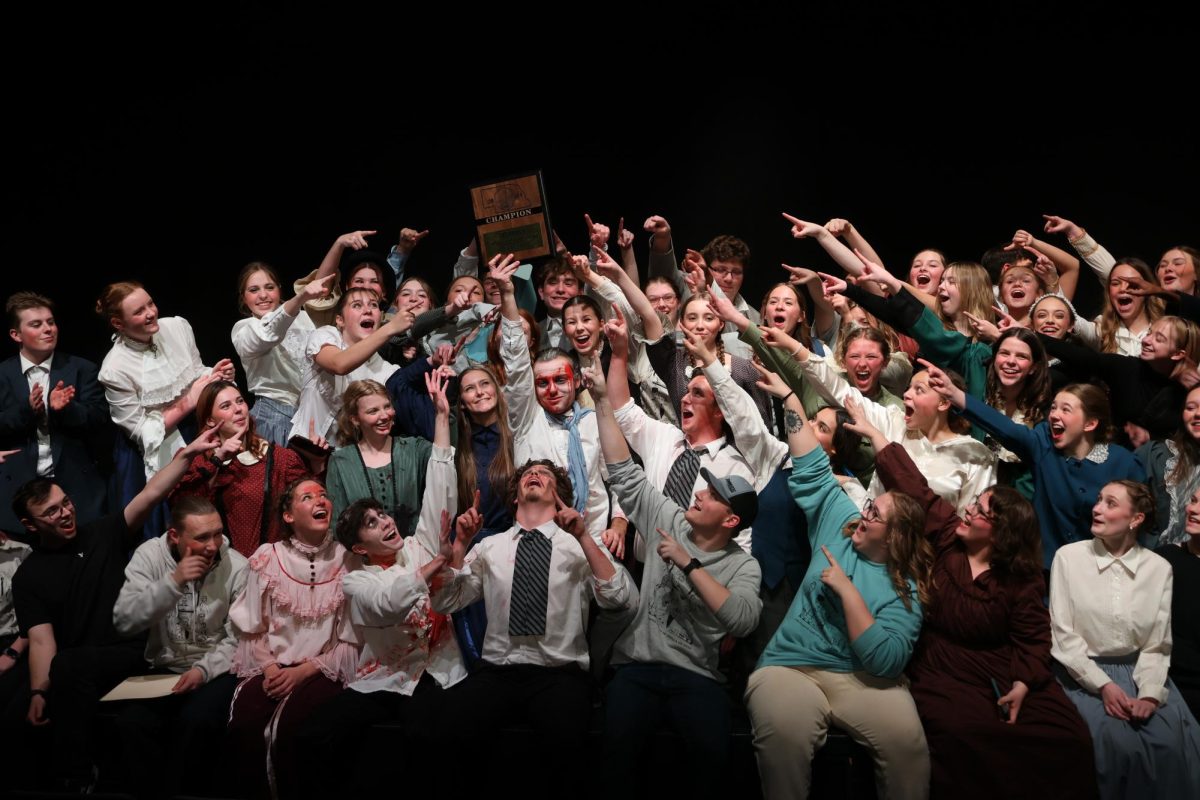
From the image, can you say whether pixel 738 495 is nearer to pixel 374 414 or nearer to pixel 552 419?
pixel 552 419

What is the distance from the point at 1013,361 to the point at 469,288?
220 cm

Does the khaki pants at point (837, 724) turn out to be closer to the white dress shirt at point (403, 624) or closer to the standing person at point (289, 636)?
the white dress shirt at point (403, 624)

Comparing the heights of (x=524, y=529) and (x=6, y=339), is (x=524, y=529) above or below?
below

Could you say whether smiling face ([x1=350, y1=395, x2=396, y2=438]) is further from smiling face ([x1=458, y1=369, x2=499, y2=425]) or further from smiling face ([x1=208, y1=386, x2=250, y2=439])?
smiling face ([x1=208, y1=386, x2=250, y2=439])

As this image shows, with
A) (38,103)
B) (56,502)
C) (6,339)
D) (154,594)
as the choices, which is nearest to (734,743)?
(154,594)

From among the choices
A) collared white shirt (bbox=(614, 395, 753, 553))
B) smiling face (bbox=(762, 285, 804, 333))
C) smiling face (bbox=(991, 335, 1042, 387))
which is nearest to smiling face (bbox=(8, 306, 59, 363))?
collared white shirt (bbox=(614, 395, 753, 553))

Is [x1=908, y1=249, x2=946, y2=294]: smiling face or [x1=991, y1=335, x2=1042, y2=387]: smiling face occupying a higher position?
[x1=908, y1=249, x2=946, y2=294]: smiling face

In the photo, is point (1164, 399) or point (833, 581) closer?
point (833, 581)

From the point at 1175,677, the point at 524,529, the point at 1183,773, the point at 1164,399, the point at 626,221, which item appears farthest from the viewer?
the point at 626,221

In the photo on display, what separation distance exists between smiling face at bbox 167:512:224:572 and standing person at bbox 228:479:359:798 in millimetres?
147

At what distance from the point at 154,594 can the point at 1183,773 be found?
3.32m

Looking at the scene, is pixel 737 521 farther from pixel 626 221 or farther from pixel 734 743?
pixel 626 221

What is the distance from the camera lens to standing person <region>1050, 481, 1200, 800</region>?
343cm

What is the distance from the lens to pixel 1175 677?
12.2ft
